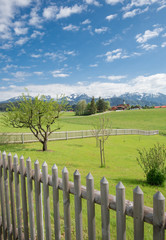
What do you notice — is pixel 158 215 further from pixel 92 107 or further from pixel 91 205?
pixel 92 107

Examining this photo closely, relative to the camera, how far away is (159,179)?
22.8 feet

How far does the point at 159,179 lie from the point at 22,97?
1260 centimetres

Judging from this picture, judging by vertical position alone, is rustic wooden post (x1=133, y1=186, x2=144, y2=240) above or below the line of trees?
below

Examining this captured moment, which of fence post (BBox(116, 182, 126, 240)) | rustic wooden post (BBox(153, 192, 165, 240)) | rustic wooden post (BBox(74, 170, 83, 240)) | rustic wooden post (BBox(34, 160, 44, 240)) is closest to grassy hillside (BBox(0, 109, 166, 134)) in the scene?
rustic wooden post (BBox(34, 160, 44, 240))

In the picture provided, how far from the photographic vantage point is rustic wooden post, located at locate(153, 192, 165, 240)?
1371 millimetres

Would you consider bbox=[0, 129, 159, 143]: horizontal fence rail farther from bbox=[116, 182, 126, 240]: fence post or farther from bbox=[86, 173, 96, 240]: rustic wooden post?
bbox=[116, 182, 126, 240]: fence post

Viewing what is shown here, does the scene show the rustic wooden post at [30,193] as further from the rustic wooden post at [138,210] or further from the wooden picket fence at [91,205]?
the rustic wooden post at [138,210]

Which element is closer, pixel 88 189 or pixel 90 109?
pixel 88 189

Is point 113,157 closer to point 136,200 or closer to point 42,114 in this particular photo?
point 42,114

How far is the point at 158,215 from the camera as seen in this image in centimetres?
140

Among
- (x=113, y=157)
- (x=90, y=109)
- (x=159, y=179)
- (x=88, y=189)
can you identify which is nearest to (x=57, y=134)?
(x=113, y=157)

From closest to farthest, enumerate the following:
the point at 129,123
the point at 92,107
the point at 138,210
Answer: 1. the point at 138,210
2. the point at 129,123
3. the point at 92,107

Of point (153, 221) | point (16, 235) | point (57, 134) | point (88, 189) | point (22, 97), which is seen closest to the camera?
point (153, 221)

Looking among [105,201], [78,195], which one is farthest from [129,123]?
[105,201]
